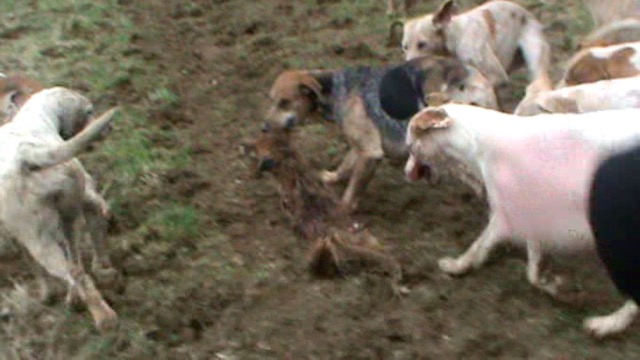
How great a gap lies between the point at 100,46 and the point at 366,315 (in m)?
4.11

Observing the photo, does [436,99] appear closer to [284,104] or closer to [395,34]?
[284,104]

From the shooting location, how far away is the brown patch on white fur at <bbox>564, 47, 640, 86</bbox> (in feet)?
19.1

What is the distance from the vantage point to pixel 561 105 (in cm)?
552

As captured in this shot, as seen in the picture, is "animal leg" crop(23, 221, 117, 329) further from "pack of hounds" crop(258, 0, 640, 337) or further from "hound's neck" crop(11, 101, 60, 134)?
"pack of hounds" crop(258, 0, 640, 337)

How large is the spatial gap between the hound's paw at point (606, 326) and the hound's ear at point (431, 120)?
47.4 inches

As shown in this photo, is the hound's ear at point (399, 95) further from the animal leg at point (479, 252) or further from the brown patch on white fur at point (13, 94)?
the brown patch on white fur at point (13, 94)

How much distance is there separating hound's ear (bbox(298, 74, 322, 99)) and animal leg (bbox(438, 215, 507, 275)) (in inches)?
51.9

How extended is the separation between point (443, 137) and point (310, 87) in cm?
114

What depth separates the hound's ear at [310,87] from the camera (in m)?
6.28

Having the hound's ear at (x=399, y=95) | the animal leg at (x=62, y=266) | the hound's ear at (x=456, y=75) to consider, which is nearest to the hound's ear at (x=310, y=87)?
the hound's ear at (x=399, y=95)

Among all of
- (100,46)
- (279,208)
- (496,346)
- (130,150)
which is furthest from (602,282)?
(100,46)

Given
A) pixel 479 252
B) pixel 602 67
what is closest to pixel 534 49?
pixel 602 67

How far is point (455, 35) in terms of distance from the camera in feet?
22.8

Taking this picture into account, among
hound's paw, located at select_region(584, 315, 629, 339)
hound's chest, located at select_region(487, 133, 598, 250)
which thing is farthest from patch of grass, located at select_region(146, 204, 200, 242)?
hound's paw, located at select_region(584, 315, 629, 339)
